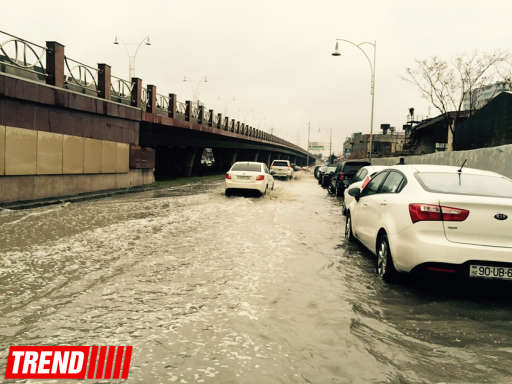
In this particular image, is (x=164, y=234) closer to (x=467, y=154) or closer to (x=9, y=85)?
(x=9, y=85)

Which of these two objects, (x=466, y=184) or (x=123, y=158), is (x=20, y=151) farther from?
(x=466, y=184)

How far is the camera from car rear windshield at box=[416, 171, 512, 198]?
5.71 metres

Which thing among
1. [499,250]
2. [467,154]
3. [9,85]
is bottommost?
[499,250]

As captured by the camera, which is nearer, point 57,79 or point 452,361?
point 452,361

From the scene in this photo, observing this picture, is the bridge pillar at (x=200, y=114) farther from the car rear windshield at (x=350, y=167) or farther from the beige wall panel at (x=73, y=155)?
the beige wall panel at (x=73, y=155)

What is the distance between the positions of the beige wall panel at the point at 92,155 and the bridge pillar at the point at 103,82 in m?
2.22

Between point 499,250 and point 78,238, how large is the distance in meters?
6.94

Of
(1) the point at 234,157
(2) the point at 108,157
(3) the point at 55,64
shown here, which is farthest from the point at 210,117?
(3) the point at 55,64

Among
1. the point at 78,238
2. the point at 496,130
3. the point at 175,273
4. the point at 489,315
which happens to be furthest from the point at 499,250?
the point at 496,130

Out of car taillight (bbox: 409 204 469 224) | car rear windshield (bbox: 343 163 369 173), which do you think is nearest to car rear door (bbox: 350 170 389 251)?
car taillight (bbox: 409 204 469 224)

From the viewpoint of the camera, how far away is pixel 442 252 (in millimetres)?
5215

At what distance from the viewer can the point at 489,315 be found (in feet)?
16.3

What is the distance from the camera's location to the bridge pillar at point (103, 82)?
20.2m

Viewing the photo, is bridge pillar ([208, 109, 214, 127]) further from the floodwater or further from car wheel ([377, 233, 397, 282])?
car wheel ([377, 233, 397, 282])
